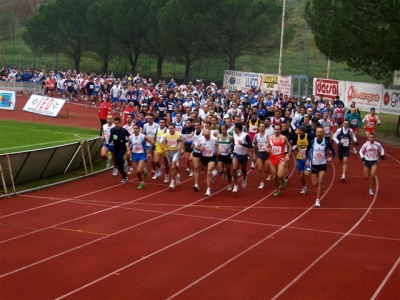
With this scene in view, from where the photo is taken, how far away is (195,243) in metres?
13.1

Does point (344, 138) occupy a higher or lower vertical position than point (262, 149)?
higher

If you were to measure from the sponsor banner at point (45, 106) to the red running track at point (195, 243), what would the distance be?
57.1 feet

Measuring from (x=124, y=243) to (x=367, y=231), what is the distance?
202 inches

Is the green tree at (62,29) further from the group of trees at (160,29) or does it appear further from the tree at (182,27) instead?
the tree at (182,27)

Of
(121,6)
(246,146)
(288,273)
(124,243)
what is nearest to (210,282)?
(288,273)

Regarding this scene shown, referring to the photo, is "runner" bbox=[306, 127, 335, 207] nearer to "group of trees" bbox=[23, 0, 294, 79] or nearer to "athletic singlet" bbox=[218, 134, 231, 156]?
"athletic singlet" bbox=[218, 134, 231, 156]

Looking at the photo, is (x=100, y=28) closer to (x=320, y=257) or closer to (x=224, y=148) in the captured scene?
(x=224, y=148)

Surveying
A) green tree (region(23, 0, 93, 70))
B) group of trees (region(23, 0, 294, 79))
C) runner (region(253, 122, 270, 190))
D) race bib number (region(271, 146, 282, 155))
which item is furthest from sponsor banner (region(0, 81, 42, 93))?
race bib number (region(271, 146, 282, 155))

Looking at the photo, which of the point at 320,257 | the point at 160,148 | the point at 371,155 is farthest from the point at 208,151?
the point at 320,257

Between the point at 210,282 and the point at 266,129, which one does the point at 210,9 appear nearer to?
the point at 266,129

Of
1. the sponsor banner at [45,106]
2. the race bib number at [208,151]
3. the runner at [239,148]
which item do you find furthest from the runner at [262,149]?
the sponsor banner at [45,106]

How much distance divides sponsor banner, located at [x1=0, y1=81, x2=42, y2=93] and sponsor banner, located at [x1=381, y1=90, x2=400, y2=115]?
2295 cm

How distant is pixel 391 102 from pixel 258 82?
1190 cm

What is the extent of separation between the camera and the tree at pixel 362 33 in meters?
32.0
